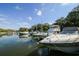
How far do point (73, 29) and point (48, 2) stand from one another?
1.38 ft

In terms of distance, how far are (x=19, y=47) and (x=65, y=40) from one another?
21.1 inches

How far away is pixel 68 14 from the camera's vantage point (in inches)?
145

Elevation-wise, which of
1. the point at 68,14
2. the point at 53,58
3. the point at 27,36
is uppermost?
the point at 68,14

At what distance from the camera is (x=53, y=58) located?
3664 mm

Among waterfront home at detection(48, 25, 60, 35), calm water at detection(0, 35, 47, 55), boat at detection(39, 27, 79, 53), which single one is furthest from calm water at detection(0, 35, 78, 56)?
waterfront home at detection(48, 25, 60, 35)

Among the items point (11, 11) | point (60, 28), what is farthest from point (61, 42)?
point (11, 11)

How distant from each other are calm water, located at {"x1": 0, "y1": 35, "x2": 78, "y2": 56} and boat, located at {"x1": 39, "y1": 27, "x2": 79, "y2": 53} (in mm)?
101

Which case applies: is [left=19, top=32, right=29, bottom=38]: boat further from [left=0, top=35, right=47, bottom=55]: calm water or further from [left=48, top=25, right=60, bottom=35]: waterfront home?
[left=48, top=25, right=60, bottom=35]: waterfront home

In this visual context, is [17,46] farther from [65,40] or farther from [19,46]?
[65,40]

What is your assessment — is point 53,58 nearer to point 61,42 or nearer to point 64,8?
point 61,42

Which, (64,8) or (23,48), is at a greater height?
(64,8)

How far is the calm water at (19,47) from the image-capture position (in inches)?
146

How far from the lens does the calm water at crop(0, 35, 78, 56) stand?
3697 millimetres

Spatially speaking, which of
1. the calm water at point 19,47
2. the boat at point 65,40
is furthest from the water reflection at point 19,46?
the boat at point 65,40
